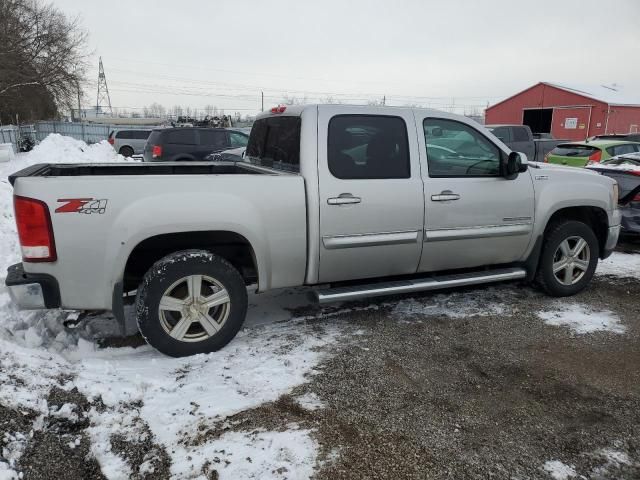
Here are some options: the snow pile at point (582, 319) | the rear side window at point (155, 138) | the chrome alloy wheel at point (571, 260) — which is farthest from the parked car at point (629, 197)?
the rear side window at point (155, 138)

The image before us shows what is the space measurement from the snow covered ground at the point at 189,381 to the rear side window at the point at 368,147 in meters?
1.40

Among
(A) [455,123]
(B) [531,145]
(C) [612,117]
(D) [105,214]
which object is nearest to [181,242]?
(D) [105,214]

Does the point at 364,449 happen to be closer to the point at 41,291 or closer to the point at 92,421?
the point at 92,421

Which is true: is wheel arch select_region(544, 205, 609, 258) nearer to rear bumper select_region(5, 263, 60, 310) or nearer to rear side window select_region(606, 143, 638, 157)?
rear bumper select_region(5, 263, 60, 310)

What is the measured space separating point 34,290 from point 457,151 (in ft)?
11.9

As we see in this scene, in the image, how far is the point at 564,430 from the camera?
3000 mm

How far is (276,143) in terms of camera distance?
4.65 metres

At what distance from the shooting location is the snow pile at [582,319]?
4.59 metres

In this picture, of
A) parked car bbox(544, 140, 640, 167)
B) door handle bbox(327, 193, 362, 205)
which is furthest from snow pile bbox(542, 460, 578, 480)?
parked car bbox(544, 140, 640, 167)

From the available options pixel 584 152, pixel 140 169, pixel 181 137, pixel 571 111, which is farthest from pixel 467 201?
pixel 571 111

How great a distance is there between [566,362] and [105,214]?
359 cm

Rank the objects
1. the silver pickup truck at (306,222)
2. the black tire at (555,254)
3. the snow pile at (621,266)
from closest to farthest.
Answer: the silver pickup truck at (306,222) < the black tire at (555,254) < the snow pile at (621,266)

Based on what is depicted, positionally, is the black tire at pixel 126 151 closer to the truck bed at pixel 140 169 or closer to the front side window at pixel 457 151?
the truck bed at pixel 140 169

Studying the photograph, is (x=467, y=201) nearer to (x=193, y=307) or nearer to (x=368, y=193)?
(x=368, y=193)
